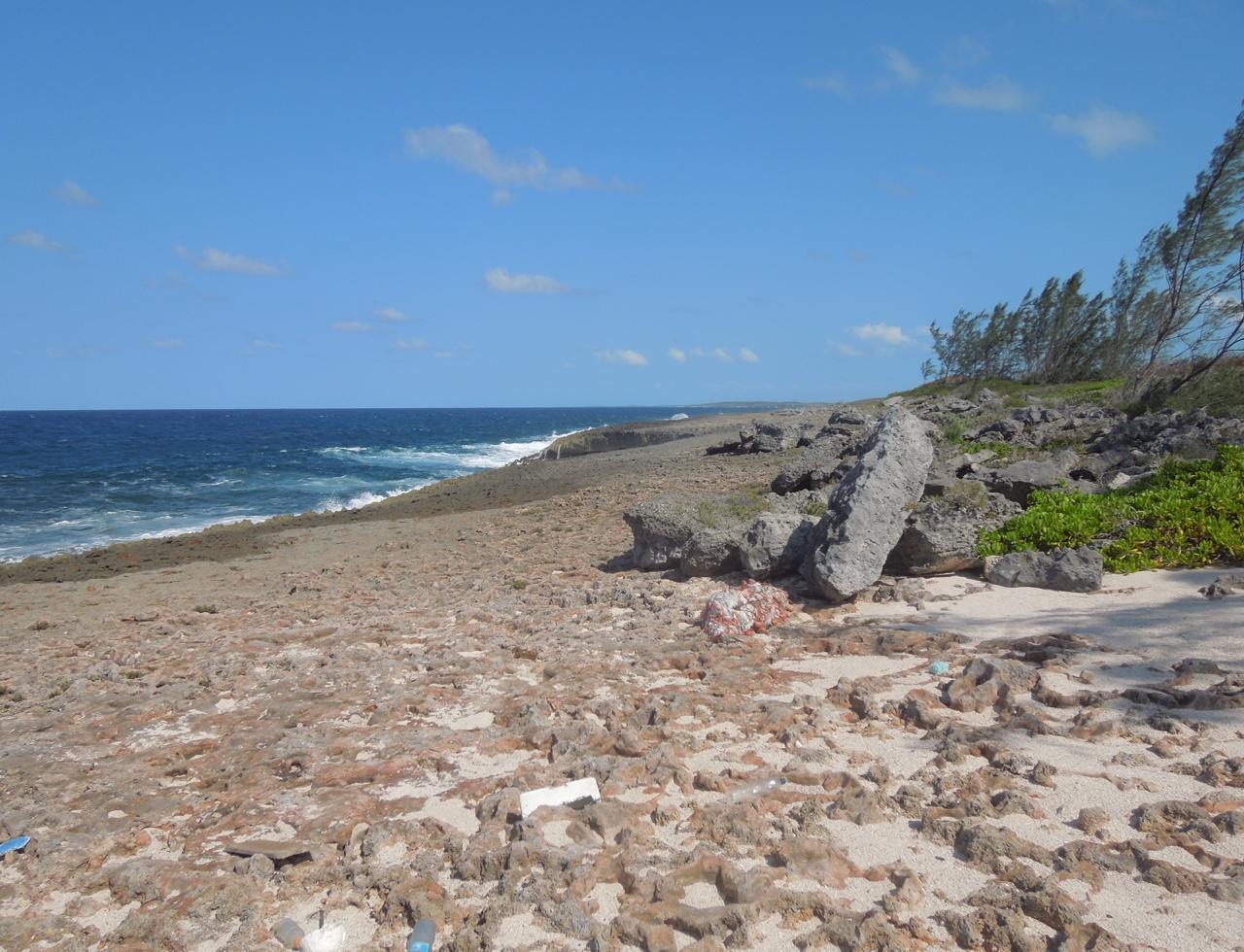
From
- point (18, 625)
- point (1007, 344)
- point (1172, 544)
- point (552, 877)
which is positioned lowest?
point (18, 625)

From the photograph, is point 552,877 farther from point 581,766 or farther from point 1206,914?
point 1206,914

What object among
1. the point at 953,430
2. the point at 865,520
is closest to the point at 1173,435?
the point at 953,430

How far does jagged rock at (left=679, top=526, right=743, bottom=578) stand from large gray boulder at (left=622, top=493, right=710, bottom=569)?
0.28 metres

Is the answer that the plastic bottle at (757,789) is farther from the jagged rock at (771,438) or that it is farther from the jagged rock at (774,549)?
the jagged rock at (771,438)

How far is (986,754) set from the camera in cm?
426

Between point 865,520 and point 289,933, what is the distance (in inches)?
223

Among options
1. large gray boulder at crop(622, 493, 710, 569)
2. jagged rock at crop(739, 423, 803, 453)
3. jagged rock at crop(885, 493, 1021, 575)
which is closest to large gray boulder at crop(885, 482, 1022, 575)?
jagged rock at crop(885, 493, 1021, 575)

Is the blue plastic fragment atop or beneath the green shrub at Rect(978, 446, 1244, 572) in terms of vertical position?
beneath

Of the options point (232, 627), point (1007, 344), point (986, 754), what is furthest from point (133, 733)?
point (1007, 344)

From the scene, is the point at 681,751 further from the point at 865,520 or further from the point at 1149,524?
the point at 1149,524

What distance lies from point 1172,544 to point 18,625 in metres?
13.2

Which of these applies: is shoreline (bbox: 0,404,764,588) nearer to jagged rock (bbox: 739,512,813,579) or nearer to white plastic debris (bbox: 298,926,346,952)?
jagged rock (bbox: 739,512,813,579)

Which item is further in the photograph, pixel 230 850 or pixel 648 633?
pixel 648 633

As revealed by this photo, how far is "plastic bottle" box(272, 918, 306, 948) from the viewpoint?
321 centimetres
